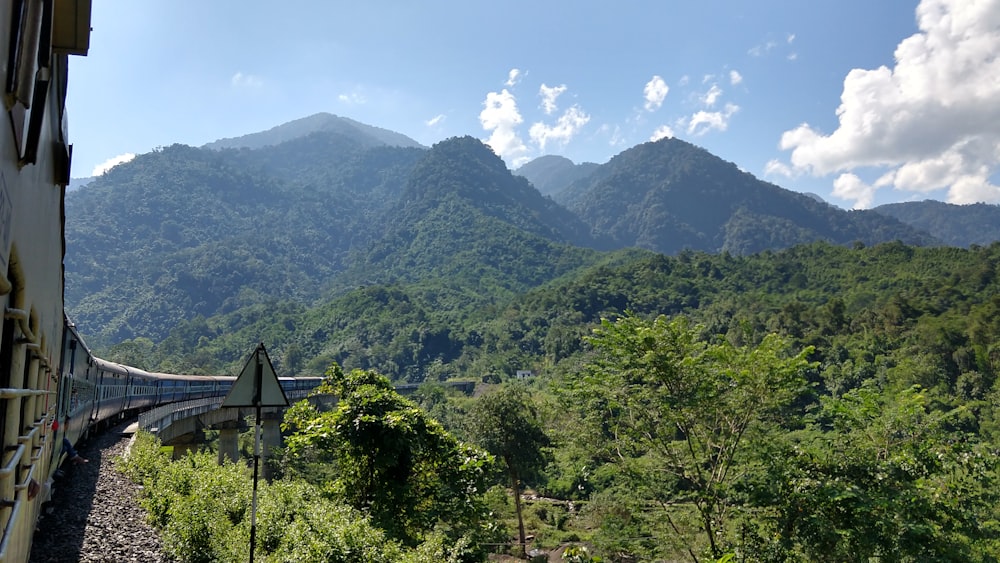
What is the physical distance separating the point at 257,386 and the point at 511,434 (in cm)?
1909

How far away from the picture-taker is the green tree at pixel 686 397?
11.0m

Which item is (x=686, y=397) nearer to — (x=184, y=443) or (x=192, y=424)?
(x=192, y=424)

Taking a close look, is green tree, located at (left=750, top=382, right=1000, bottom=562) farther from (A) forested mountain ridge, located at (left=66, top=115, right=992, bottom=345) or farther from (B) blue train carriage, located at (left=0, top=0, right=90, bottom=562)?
(A) forested mountain ridge, located at (left=66, top=115, right=992, bottom=345)

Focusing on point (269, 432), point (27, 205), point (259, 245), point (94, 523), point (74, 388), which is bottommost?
point (269, 432)

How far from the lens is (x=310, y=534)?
593cm

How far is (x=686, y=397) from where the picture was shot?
37.7ft

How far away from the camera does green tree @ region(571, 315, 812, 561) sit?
11.0 meters

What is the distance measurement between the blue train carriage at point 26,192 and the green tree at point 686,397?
9606 millimetres

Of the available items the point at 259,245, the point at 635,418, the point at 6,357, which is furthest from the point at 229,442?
the point at 259,245

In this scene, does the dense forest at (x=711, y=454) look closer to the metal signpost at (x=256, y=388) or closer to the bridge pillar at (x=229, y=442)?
the metal signpost at (x=256, y=388)

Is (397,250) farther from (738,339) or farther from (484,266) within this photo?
(738,339)

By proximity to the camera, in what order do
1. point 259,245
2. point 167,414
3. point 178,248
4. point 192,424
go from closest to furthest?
point 167,414
point 192,424
point 178,248
point 259,245

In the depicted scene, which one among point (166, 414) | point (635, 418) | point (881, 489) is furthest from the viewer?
point (166, 414)

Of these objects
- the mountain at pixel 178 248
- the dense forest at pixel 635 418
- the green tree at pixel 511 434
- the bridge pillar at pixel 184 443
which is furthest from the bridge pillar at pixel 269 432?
the mountain at pixel 178 248
